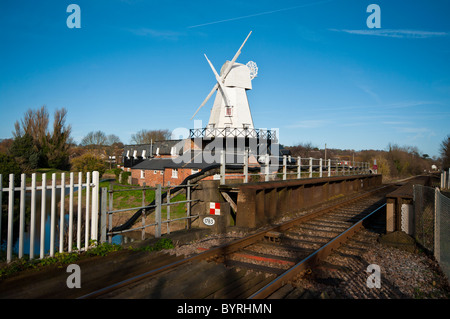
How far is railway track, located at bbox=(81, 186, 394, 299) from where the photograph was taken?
4523 mm

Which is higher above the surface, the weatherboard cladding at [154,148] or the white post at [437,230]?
the weatherboard cladding at [154,148]

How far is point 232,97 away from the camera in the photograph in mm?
39812

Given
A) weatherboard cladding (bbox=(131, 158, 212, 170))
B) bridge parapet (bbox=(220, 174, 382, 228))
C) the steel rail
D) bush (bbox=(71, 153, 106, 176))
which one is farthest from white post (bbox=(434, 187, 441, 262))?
bush (bbox=(71, 153, 106, 176))

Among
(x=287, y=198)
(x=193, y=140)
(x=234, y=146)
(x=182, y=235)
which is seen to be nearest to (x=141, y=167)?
(x=193, y=140)

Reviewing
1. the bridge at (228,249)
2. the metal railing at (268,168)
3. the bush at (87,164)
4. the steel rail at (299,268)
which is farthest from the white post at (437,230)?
the bush at (87,164)

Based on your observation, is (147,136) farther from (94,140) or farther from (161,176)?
(161,176)

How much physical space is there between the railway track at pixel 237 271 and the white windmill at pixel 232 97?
30719 mm

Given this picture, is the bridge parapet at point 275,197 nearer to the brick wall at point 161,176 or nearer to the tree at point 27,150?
the brick wall at point 161,176

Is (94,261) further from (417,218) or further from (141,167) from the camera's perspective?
(141,167)

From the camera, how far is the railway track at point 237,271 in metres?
4.52

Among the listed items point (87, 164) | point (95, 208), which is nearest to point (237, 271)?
point (95, 208)

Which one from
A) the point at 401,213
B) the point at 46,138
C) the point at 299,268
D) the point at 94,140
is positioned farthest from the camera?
the point at 94,140

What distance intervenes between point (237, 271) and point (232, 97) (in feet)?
117
